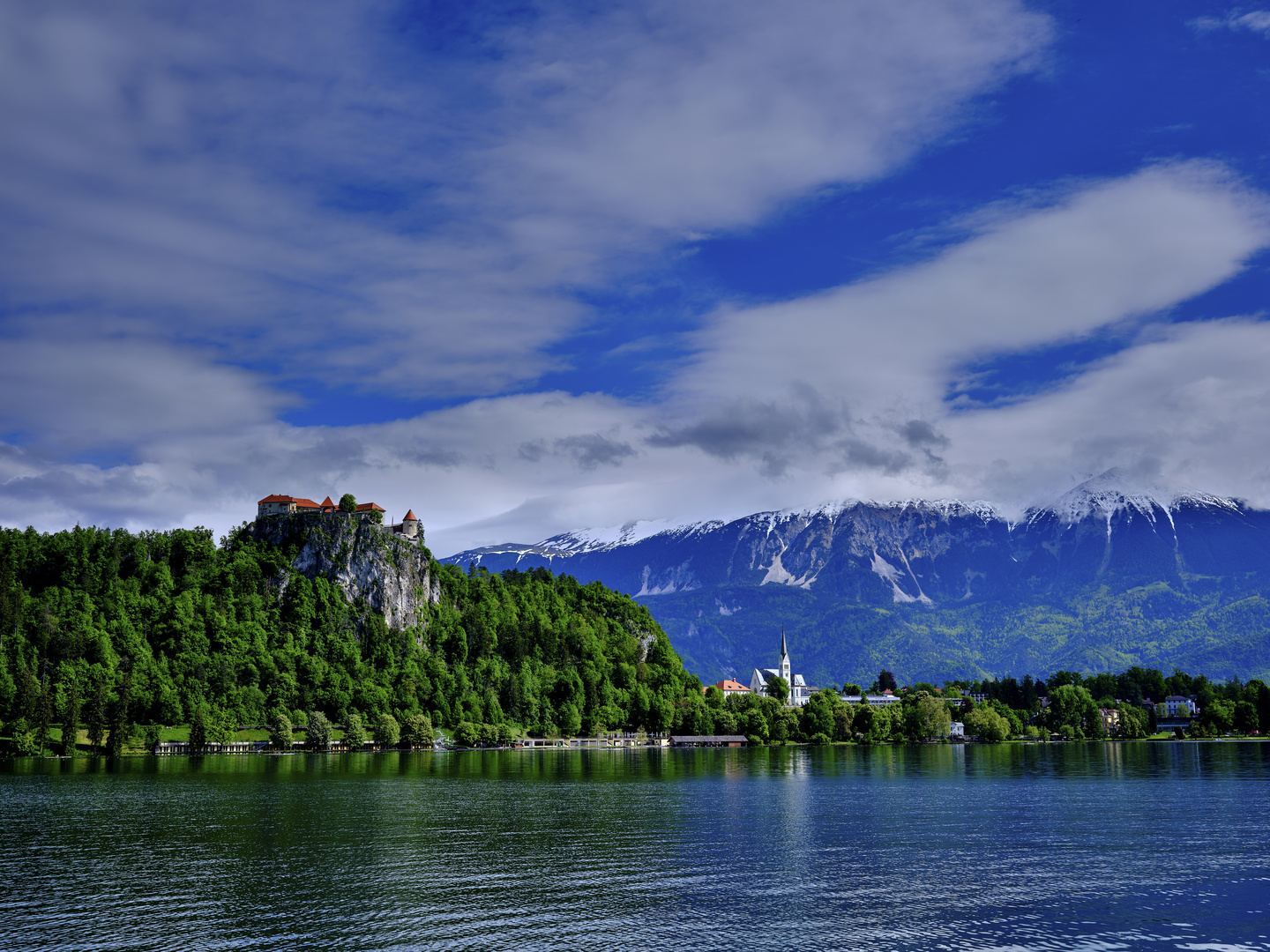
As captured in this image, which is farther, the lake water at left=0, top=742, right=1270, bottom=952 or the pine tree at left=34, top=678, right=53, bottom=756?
the pine tree at left=34, top=678, right=53, bottom=756

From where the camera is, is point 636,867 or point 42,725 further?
point 42,725

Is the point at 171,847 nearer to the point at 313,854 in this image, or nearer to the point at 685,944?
the point at 313,854

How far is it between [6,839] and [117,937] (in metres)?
35.8

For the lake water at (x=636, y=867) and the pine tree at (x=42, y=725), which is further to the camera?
the pine tree at (x=42, y=725)

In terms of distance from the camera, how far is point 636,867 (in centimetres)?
6244

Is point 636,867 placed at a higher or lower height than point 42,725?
higher

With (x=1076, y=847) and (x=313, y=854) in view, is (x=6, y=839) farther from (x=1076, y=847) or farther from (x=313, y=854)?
(x=1076, y=847)

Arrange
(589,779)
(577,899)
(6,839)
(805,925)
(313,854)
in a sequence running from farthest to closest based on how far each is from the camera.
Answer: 1. (589,779)
2. (6,839)
3. (313,854)
4. (577,899)
5. (805,925)

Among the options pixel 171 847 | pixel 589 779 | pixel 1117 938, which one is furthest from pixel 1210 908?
pixel 589 779

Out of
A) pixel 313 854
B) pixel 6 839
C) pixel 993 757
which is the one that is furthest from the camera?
pixel 993 757

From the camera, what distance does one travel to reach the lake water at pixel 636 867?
46.7m

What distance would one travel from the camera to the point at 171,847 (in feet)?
229

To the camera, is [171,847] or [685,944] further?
[171,847]

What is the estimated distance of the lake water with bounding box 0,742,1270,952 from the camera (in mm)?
46719
